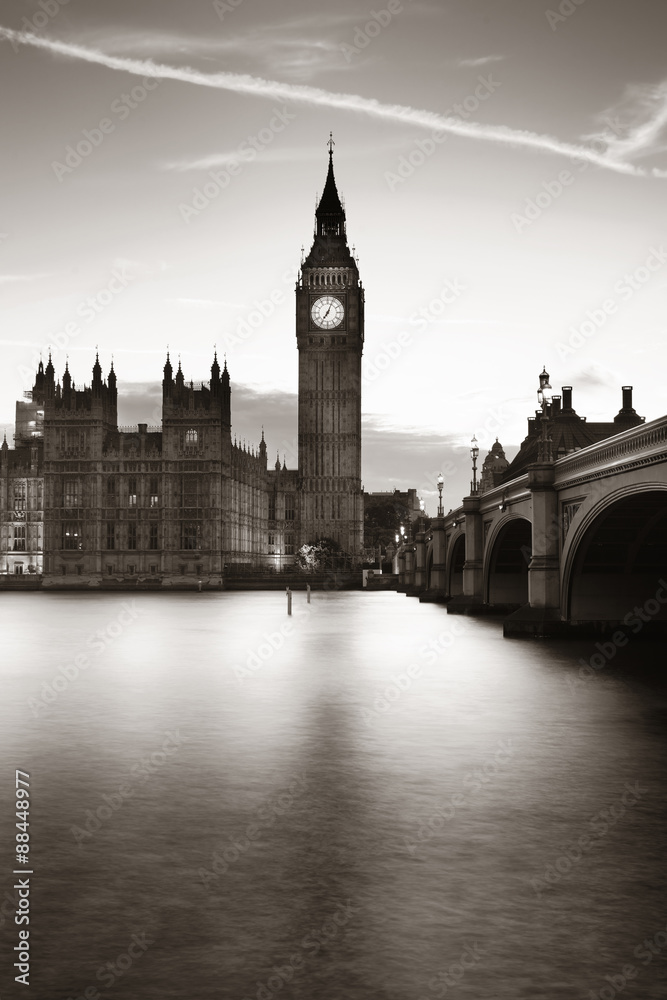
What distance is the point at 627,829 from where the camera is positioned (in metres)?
10.1

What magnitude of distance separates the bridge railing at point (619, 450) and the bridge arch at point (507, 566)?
1522 cm

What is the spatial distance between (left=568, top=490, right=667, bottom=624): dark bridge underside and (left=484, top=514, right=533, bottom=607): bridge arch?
40.5 feet

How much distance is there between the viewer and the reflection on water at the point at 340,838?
6.73m

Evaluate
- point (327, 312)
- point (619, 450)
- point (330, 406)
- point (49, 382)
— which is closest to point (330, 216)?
point (327, 312)

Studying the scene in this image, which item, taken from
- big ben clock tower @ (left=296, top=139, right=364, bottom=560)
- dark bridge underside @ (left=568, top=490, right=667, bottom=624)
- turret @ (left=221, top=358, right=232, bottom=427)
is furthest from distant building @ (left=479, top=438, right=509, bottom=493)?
dark bridge underside @ (left=568, top=490, right=667, bottom=624)

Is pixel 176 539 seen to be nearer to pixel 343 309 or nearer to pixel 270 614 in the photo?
pixel 343 309

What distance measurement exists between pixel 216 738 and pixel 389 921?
828 centimetres

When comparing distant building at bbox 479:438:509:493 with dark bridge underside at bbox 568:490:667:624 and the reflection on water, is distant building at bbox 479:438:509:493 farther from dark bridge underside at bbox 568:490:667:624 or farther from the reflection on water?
the reflection on water

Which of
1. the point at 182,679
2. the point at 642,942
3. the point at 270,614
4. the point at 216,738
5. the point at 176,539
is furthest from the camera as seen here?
the point at 176,539

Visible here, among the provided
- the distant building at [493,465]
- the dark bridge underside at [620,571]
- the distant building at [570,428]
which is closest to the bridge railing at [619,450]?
the dark bridge underside at [620,571]

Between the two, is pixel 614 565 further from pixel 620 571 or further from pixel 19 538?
pixel 19 538

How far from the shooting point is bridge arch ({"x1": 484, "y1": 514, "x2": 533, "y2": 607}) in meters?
49.9

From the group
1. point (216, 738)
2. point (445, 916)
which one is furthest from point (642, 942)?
point (216, 738)

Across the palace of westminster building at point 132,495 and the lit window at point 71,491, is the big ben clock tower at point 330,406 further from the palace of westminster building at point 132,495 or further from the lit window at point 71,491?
the lit window at point 71,491
